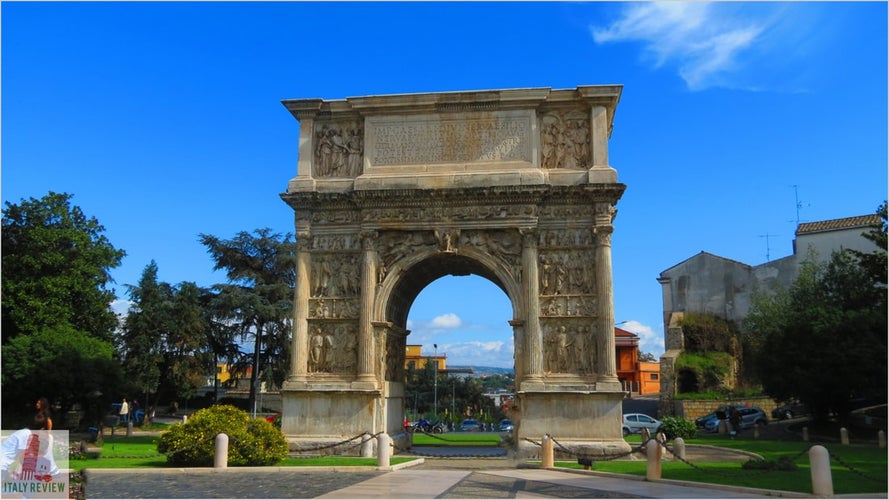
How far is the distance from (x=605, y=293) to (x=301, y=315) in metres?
9.49

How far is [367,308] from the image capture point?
23.2 metres

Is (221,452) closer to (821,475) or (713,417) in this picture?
(821,475)

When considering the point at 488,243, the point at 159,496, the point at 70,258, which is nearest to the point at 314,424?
the point at 488,243

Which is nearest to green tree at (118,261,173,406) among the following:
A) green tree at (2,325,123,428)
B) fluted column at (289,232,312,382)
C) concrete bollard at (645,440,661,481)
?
green tree at (2,325,123,428)

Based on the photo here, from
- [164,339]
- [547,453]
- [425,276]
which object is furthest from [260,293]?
[547,453]

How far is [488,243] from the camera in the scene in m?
23.3

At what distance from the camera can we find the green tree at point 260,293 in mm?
45688

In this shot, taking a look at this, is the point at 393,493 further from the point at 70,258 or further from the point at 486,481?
the point at 70,258

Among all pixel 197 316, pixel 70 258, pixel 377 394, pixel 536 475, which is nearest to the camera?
pixel 536 475

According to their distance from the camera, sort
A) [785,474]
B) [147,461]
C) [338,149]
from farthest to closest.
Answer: [338,149]
[147,461]
[785,474]

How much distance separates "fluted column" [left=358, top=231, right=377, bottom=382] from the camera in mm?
22812

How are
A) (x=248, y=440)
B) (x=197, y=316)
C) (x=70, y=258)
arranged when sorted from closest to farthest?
(x=248, y=440), (x=70, y=258), (x=197, y=316)

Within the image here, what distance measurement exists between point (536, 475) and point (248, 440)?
7.24 m

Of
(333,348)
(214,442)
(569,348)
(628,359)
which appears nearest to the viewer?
(214,442)
